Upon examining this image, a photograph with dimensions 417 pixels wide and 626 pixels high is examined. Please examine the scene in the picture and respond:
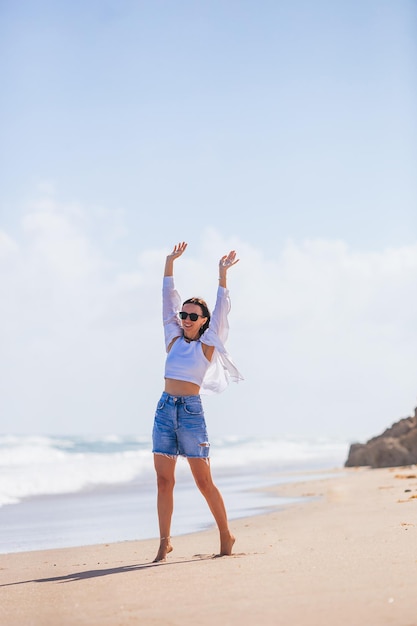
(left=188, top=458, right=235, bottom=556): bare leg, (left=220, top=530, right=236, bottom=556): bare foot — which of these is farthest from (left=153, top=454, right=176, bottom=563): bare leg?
(left=220, top=530, right=236, bottom=556): bare foot

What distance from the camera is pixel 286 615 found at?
12.4 ft

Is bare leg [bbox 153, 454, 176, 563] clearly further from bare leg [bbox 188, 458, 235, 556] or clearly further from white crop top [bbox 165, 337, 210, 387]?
white crop top [bbox 165, 337, 210, 387]

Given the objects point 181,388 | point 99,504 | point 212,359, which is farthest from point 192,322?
point 99,504

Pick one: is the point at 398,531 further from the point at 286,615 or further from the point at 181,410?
the point at 286,615

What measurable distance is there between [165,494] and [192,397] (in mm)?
689

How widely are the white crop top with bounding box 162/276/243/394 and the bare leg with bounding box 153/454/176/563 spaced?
A: 562mm

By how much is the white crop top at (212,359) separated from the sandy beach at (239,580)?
118 centimetres

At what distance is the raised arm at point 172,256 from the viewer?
651 centimetres

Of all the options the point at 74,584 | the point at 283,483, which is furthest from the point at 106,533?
the point at 283,483

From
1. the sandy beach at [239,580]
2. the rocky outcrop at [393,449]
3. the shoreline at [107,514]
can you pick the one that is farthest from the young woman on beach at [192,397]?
the rocky outcrop at [393,449]

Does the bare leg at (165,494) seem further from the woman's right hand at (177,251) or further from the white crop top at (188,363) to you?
the woman's right hand at (177,251)

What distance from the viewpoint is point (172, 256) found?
6.56 m

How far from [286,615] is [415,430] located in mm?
13711

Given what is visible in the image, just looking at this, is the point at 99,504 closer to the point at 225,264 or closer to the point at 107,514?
the point at 107,514
